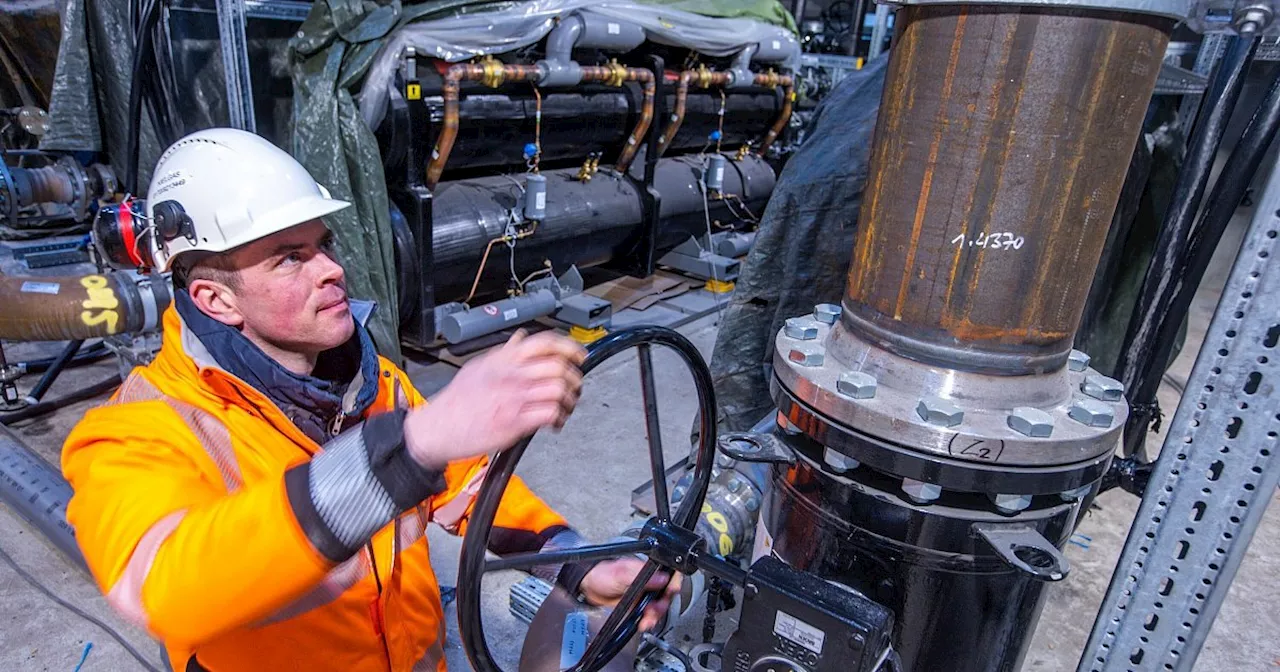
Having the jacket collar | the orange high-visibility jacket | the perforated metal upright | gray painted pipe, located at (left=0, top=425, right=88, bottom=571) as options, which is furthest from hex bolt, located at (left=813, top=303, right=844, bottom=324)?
gray painted pipe, located at (left=0, top=425, right=88, bottom=571)

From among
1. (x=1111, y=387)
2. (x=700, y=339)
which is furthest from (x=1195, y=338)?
(x=1111, y=387)

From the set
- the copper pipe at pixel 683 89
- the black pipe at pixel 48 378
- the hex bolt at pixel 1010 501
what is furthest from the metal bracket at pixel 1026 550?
the copper pipe at pixel 683 89

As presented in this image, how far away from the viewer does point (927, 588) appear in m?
0.86

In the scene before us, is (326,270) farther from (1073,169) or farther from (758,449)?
(1073,169)

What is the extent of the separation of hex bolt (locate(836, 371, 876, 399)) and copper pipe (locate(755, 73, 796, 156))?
4791mm

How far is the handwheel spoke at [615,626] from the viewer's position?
1045 millimetres

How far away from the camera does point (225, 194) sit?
4.21ft

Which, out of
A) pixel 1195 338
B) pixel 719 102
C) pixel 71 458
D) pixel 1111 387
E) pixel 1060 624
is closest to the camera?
pixel 1111 387

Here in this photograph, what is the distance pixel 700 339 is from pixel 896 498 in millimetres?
3467

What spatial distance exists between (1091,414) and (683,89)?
4.13 metres

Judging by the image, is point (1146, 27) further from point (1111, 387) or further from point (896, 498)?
point (896, 498)

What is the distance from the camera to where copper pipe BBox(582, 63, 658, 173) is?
4.08m

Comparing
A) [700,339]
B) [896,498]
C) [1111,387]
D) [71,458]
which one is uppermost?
[1111,387]

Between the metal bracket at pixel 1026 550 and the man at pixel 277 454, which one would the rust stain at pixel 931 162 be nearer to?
the metal bracket at pixel 1026 550
